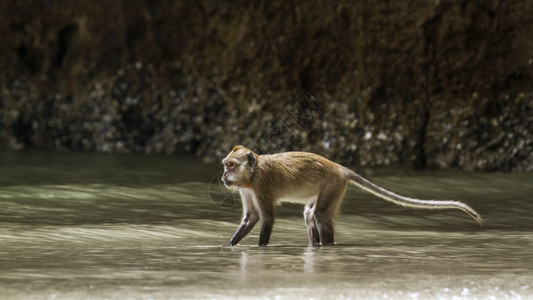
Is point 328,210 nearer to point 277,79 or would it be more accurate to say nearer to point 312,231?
point 312,231

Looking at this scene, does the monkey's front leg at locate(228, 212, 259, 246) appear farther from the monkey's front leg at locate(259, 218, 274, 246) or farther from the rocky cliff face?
the rocky cliff face

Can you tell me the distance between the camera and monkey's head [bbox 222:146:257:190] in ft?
21.1

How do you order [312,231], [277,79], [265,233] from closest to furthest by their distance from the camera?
1. [265,233]
2. [312,231]
3. [277,79]

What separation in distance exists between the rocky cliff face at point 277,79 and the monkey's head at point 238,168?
4.25 m

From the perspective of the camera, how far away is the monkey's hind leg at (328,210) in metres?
6.53

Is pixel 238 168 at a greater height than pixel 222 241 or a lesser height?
greater

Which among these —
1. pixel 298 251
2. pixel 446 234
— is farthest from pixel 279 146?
pixel 298 251

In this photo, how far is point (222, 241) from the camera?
6648mm

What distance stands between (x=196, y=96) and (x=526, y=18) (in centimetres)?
353

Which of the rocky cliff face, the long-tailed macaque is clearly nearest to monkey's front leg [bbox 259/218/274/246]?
the long-tailed macaque

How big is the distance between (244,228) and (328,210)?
1.81ft

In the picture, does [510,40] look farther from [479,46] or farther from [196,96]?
[196,96]

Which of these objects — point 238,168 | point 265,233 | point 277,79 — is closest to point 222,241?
point 265,233

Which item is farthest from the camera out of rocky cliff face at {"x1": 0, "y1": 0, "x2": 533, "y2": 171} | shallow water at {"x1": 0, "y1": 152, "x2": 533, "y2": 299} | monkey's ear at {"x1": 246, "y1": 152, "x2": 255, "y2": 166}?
rocky cliff face at {"x1": 0, "y1": 0, "x2": 533, "y2": 171}
